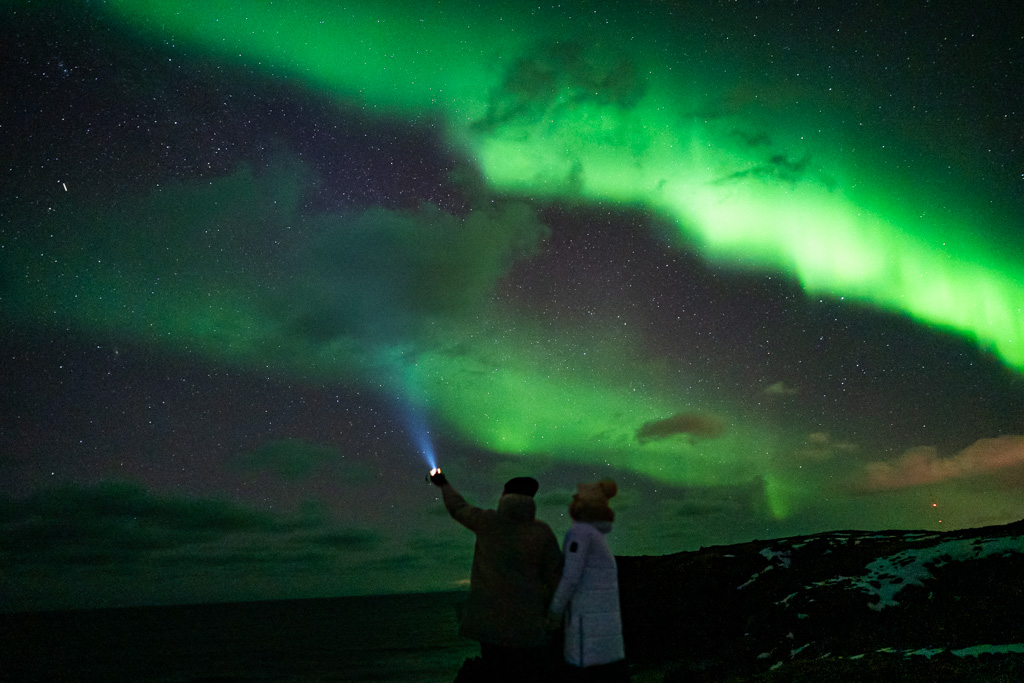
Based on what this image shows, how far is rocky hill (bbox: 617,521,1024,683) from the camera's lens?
43.7ft

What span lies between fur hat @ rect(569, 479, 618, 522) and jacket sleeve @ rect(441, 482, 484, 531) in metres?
0.87

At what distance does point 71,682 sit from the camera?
69.4 meters

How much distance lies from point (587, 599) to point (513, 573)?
27.8 inches

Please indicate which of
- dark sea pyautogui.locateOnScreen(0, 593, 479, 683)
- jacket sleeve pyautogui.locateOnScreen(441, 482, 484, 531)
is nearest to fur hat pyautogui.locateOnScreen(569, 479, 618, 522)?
jacket sleeve pyautogui.locateOnScreen(441, 482, 484, 531)

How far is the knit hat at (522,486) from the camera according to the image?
234 inches

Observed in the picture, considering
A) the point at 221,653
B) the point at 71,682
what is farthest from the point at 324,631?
the point at 71,682

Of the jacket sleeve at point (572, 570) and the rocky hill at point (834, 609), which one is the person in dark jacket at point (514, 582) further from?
A: the rocky hill at point (834, 609)

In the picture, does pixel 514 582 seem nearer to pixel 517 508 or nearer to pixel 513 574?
pixel 513 574

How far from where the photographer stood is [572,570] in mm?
5332

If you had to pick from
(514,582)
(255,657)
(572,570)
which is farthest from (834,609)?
(255,657)

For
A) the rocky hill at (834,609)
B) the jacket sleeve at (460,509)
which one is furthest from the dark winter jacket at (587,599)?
the rocky hill at (834,609)

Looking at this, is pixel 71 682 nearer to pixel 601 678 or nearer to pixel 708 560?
pixel 708 560

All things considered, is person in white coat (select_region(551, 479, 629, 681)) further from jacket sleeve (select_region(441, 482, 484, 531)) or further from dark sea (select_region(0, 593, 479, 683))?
dark sea (select_region(0, 593, 479, 683))

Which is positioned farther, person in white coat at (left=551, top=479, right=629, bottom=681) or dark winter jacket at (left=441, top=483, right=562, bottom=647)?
dark winter jacket at (left=441, top=483, right=562, bottom=647)
